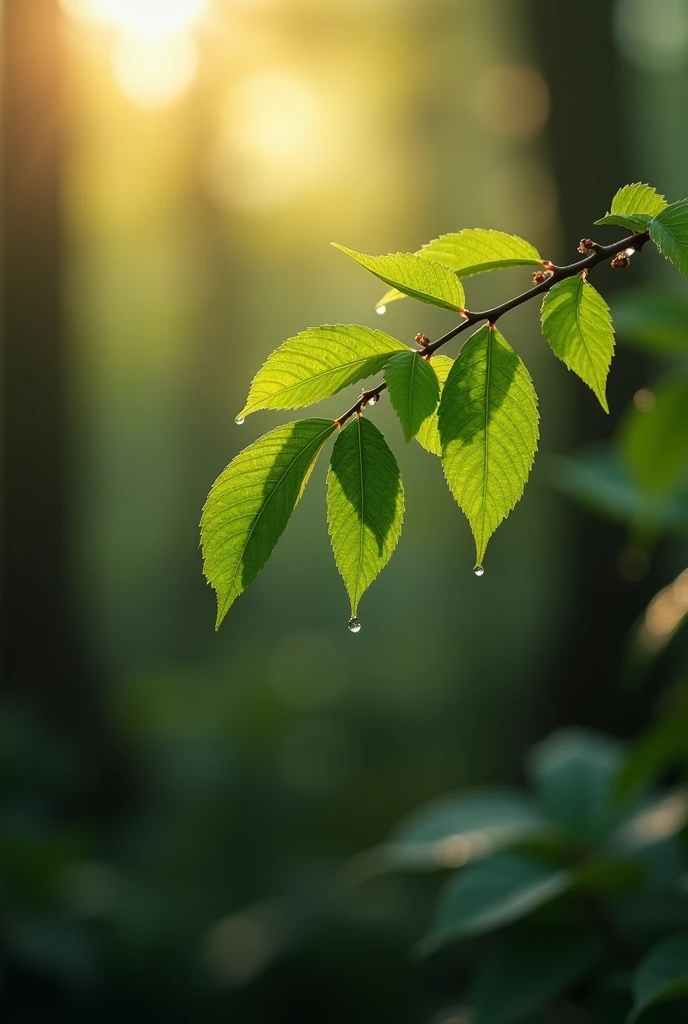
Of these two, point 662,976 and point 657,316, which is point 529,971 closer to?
point 662,976

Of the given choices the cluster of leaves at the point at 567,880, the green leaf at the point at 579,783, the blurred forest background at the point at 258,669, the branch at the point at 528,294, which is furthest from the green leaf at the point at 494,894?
the branch at the point at 528,294

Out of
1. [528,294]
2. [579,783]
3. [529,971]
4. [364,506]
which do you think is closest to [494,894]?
[529,971]

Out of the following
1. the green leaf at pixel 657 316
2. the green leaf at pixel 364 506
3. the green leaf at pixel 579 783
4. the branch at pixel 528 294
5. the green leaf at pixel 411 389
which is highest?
the green leaf at pixel 657 316

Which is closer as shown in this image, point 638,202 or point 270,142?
point 638,202

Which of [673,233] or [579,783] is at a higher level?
[673,233]

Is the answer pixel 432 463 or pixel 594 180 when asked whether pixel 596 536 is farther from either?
pixel 432 463

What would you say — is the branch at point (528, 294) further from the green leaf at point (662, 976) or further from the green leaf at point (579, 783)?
the green leaf at point (579, 783)
